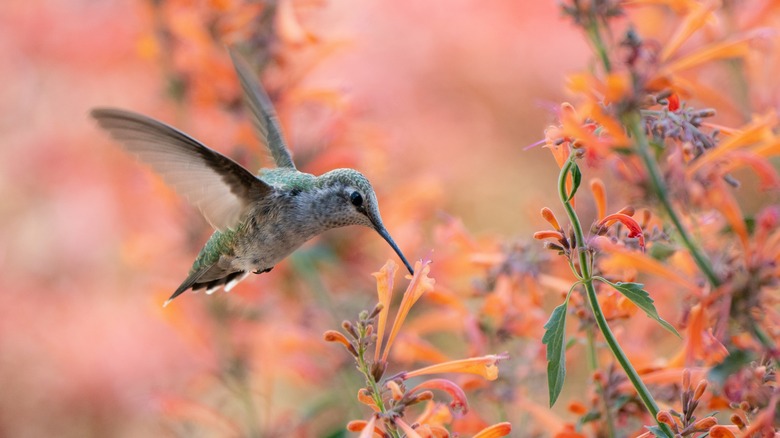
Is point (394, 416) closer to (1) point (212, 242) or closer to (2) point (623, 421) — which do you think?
(2) point (623, 421)

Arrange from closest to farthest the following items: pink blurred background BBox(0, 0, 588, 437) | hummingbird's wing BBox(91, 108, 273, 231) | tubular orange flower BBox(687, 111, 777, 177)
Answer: tubular orange flower BBox(687, 111, 777, 177)
hummingbird's wing BBox(91, 108, 273, 231)
pink blurred background BBox(0, 0, 588, 437)

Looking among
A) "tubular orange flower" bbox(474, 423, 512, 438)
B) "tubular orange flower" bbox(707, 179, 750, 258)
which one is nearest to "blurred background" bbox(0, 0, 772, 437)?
"tubular orange flower" bbox(474, 423, 512, 438)

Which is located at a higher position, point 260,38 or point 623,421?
point 260,38

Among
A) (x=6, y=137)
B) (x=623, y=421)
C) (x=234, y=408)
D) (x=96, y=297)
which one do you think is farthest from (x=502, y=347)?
(x=6, y=137)

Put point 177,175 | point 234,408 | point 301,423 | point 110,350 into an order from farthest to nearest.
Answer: point 110,350, point 234,408, point 301,423, point 177,175

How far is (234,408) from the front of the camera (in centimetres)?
477

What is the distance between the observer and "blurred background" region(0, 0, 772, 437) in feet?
12.8

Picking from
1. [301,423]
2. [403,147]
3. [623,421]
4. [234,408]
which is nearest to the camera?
[623,421]

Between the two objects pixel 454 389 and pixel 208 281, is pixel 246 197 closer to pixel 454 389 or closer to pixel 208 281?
pixel 208 281

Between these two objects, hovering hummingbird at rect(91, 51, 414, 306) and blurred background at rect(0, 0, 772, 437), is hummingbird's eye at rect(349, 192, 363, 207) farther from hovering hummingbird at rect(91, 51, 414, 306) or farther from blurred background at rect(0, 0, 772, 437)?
blurred background at rect(0, 0, 772, 437)

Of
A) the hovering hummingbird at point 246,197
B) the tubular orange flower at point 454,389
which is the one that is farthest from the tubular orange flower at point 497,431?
the hovering hummingbird at point 246,197

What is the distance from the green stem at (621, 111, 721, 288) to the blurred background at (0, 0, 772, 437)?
1.09 meters

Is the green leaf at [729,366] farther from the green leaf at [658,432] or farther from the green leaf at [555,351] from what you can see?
the green leaf at [555,351]

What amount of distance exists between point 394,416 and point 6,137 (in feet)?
16.3
